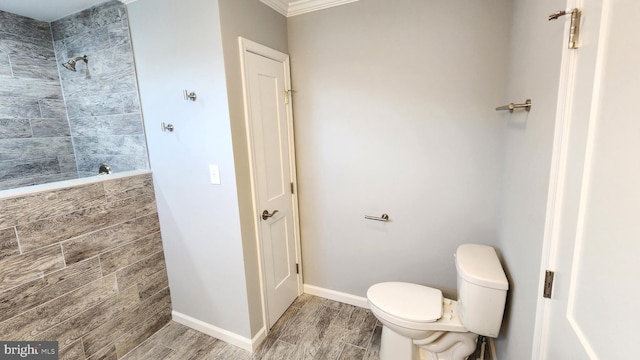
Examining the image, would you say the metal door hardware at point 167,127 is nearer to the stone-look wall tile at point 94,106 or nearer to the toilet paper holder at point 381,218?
the stone-look wall tile at point 94,106

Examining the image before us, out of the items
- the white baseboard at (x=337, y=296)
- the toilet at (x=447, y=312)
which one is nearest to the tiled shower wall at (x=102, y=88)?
the white baseboard at (x=337, y=296)

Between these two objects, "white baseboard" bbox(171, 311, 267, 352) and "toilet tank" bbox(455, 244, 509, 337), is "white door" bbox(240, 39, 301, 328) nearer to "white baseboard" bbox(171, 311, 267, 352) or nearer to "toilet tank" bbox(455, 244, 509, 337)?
"white baseboard" bbox(171, 311, 267, 352)

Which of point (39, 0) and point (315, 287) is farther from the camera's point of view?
point (315, 287)

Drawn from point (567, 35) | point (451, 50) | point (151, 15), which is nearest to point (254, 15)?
point (151, 15)

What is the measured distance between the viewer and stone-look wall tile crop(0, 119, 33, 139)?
81.3 inches

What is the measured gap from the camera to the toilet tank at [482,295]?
132 cm

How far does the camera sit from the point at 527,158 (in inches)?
Result: 46.1

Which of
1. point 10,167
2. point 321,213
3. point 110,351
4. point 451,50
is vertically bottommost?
point 110,351

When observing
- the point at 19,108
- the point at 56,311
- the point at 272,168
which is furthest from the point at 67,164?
the point at 272,168

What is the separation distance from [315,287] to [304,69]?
1861 mm

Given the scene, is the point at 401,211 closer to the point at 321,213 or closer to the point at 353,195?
the point at 353,195

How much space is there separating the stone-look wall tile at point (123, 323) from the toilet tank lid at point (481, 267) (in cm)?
214

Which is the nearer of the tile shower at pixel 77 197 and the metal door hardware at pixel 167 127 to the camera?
the tile shower at pixel 77 197

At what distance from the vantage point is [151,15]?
1718 mm
